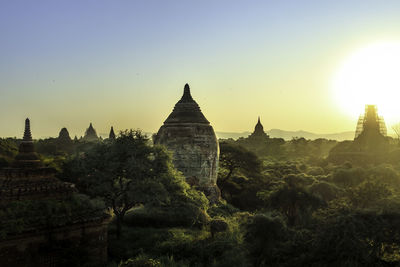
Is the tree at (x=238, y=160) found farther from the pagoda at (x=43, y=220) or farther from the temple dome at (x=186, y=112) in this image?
the pagoda at (x=43, y=220)

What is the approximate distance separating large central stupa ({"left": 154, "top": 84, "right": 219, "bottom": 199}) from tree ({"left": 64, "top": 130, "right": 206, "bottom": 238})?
6.03 meters

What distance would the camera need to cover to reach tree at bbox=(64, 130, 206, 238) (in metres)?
13.6

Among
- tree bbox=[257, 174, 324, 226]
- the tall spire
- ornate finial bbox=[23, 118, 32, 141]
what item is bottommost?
tree bbox=[257, 174, 324, 226]

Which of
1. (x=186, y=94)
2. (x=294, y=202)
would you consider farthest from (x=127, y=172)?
(x=294, y=202)

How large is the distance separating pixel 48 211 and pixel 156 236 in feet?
14.8

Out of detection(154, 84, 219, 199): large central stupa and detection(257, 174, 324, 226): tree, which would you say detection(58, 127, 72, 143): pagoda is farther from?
detection(257, 174, 324, 226): tree

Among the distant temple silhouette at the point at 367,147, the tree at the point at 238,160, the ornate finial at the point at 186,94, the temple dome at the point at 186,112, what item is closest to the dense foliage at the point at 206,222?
the temple dome at the point at 186,112

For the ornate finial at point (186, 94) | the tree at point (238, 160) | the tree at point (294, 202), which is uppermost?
the ornate finial at point (186, 94)

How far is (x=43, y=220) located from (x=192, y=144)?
1128 cm

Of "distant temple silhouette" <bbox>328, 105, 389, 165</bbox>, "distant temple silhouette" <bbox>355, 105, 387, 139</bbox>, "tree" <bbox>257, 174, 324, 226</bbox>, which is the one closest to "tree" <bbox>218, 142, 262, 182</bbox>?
"tree" <bbox>257, 174, 324, 226</bbox>

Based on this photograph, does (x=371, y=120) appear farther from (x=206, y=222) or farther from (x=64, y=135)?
(x=64, y=135)

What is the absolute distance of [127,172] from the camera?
13898 mm

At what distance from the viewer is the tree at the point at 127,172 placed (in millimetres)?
13586

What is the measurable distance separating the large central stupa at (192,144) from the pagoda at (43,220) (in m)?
9.05
